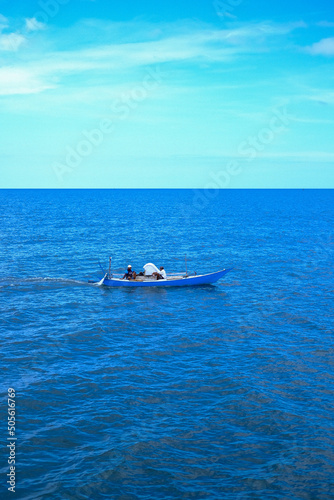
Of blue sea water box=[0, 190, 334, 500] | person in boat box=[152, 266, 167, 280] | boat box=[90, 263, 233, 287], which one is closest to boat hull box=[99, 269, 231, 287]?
boat box=[90, 263, 233, 287]

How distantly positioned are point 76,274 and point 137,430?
32.9m

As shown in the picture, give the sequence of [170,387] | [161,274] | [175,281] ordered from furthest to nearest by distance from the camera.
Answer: [161,274]
[175,281]
[170,387]

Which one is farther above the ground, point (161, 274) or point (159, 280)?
point (161, 274)

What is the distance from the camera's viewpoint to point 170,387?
928 inches

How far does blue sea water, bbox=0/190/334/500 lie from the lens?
16891 mm

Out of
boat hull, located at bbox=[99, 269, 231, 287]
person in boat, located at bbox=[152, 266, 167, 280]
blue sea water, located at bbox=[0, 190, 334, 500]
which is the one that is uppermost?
person in boat, located at bbox=[152, 266, 167, 280]

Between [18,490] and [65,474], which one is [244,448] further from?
[18,490]

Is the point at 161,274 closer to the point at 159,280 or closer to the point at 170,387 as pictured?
the point at 159,280

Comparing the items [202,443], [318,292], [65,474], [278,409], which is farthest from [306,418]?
[318,292]

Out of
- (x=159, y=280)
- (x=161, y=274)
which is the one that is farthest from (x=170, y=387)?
(x=161, y=274)

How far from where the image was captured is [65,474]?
16844 mm

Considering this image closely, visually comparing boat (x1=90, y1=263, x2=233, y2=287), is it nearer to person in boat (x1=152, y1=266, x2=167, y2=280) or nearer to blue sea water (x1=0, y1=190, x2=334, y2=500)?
person in boat (x1=152, y1=266, x2=167, y2=280)

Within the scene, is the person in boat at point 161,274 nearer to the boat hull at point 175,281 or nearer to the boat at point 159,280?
the boat at point 159,280

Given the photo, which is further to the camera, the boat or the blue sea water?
the boat
